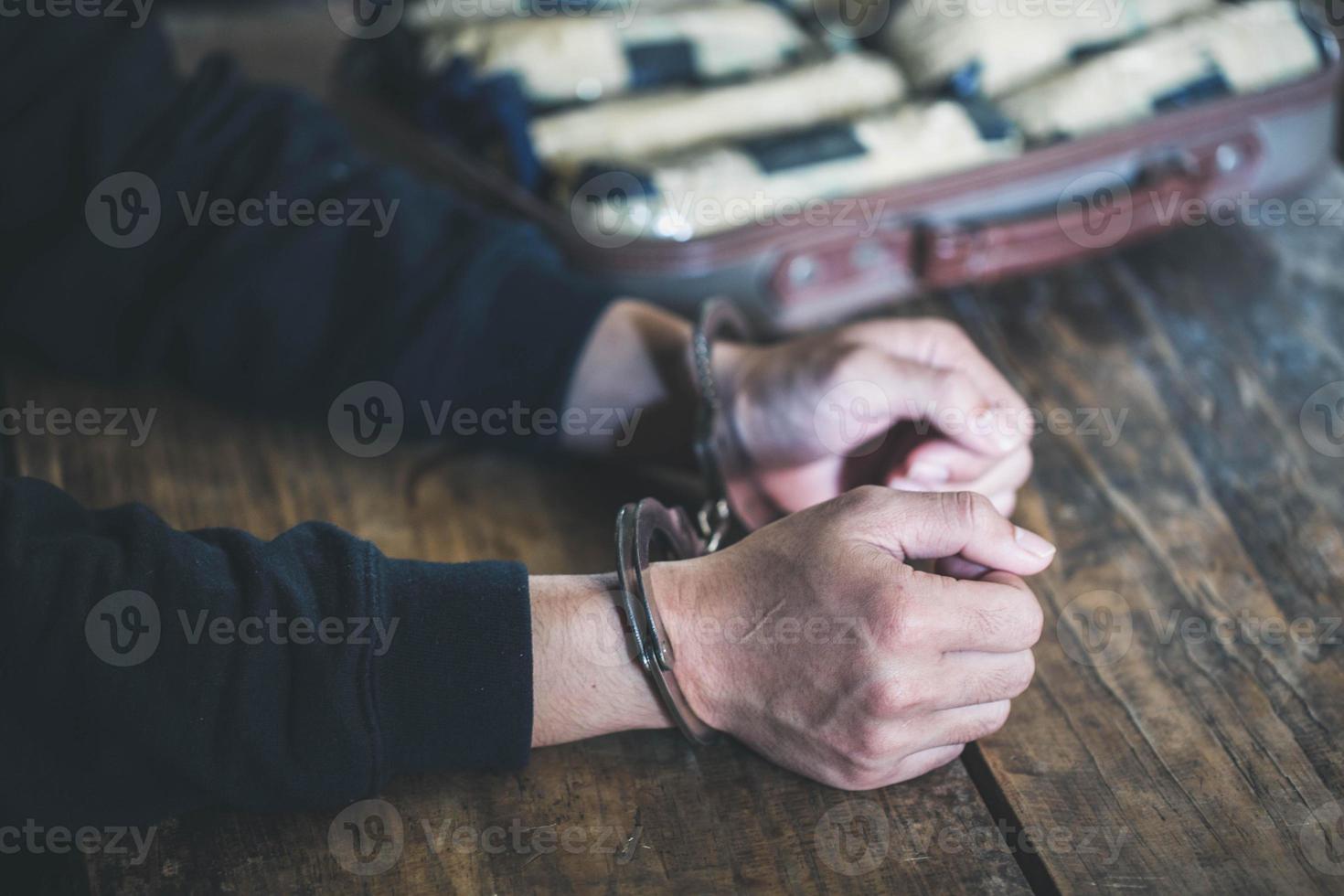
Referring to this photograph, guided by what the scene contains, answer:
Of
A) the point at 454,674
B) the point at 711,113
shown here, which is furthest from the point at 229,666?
the point at 711,113

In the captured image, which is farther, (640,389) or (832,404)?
(640,389)

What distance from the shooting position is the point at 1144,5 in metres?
1.33

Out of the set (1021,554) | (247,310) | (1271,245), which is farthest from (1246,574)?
(247,310)

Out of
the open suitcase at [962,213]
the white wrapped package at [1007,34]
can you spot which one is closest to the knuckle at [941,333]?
the open suitcase at [962,213]

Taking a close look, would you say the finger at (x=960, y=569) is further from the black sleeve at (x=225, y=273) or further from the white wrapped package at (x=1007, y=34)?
the white wrapped package at (x=1007, y=34)

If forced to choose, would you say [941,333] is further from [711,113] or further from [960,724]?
[711,113]

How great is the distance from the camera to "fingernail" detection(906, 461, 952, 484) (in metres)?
0.86

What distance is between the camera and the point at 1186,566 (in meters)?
0.87

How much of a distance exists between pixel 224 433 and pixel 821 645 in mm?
610

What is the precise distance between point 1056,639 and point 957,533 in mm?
176

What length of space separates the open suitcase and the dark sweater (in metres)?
0.13

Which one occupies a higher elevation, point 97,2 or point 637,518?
point 97,2

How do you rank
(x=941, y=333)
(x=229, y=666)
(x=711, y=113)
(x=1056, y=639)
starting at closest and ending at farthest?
(x=229, y=666), (x=1056, y=639), (x=941, y=333), (x=711, y=113)

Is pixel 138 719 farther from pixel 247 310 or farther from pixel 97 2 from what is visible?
pixel 97 2
